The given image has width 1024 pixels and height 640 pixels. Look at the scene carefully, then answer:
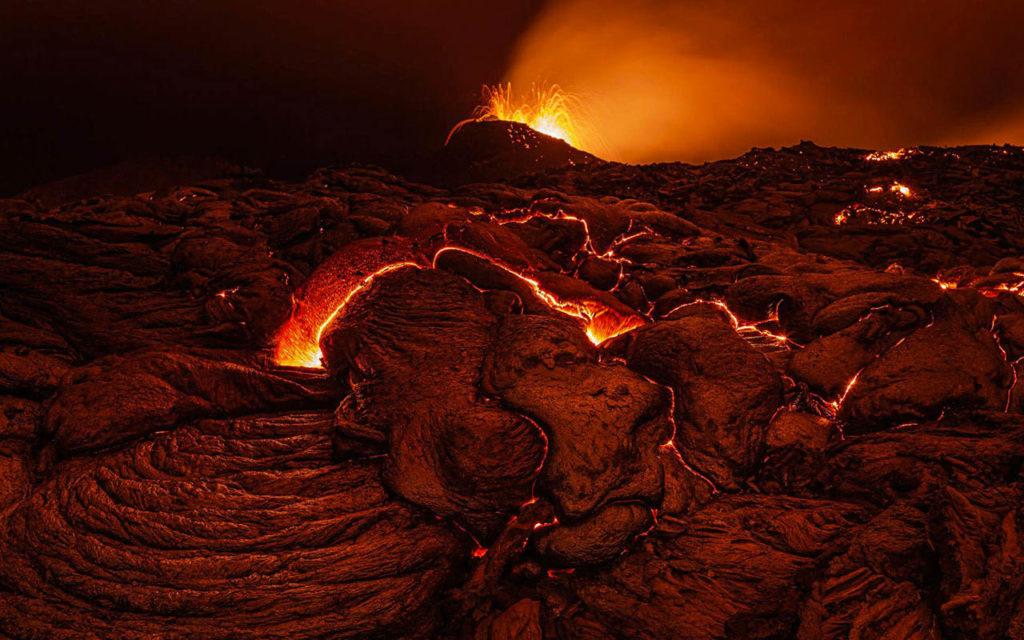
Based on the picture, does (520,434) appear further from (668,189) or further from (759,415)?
(668,189)

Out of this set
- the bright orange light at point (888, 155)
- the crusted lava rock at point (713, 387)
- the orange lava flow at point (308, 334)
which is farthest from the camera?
the bright orange light at point (888, 155)

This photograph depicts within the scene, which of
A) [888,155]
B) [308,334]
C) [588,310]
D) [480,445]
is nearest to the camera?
[480,445]

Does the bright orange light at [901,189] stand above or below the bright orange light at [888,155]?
below

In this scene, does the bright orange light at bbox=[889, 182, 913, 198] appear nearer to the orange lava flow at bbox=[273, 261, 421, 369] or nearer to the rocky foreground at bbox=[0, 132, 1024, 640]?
the rocky foreground at bbox=[0, 132, 1024, 640]

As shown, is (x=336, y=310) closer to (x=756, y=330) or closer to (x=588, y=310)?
(x=588, y=310)

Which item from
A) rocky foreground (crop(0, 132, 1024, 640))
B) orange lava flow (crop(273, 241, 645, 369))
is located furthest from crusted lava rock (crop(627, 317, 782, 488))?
orange lava flow (crop(273, 241, 645, 369))

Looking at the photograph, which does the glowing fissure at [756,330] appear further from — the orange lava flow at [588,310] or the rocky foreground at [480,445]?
the orange lava flow at [588,310]

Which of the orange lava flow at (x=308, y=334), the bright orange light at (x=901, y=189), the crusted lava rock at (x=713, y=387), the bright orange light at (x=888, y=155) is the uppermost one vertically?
the bright orange light at (x=888, y=155)

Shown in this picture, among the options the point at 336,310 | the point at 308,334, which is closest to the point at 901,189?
the point at 336,310

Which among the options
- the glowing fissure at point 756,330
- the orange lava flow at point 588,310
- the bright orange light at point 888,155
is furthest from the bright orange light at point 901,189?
the orange lava flow at point 588,310

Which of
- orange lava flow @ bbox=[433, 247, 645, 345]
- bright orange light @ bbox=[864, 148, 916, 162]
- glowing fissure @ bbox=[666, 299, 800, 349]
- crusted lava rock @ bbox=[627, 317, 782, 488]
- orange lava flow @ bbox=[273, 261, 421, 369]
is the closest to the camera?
crusted lava rock @ bbox=[627, 317, 782, 488]
